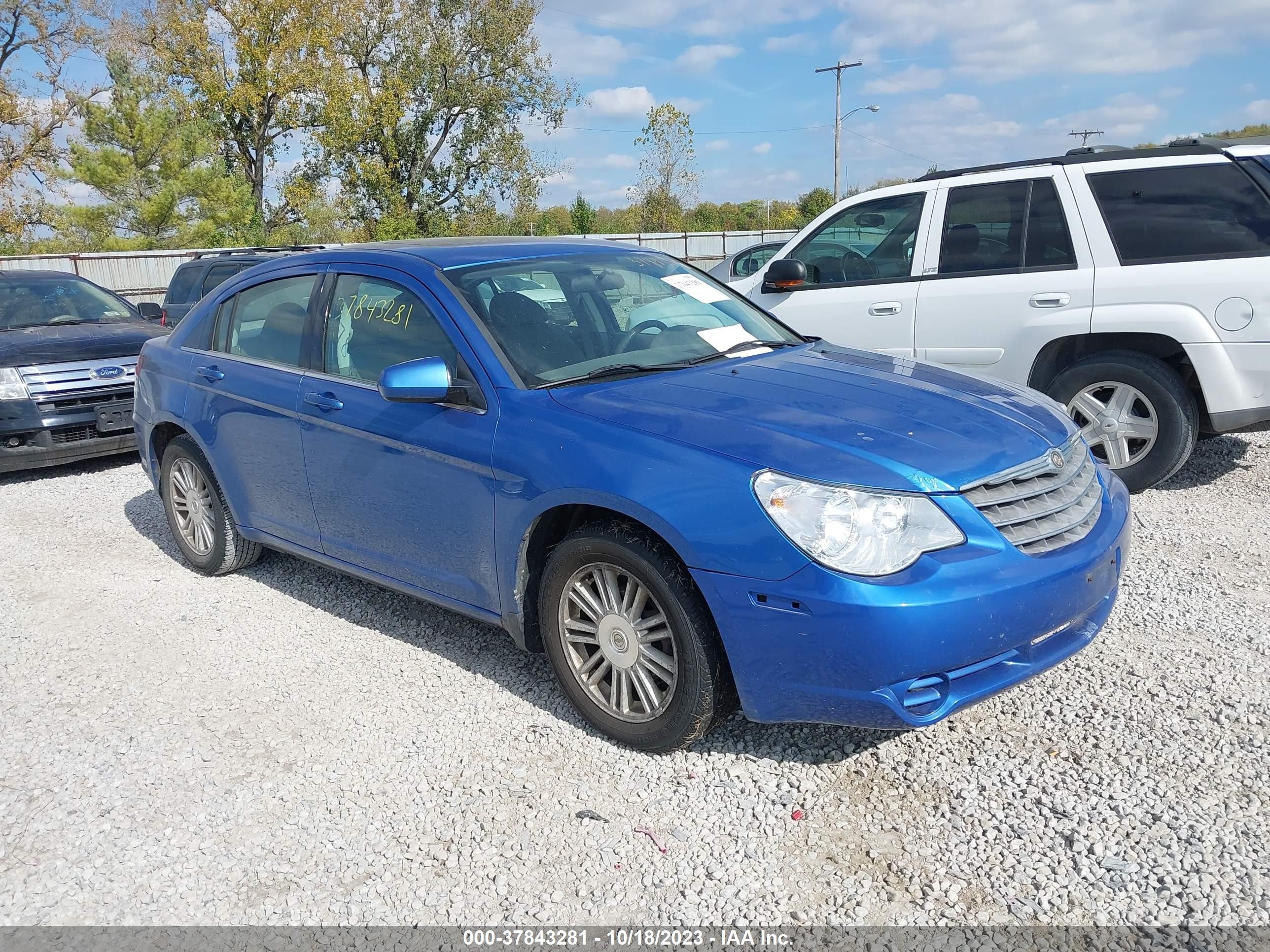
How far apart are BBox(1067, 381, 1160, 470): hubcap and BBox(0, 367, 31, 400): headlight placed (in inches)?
302

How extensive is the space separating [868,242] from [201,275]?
9.44 meters

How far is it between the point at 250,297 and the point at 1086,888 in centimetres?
443

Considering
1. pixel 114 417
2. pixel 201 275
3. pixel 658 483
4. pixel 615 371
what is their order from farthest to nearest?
pixel 201 275
pixel 114 417
pixel 615 371
pixel 658 483

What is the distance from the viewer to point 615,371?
12.5 feet

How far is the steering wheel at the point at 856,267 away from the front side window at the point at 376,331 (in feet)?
12.3

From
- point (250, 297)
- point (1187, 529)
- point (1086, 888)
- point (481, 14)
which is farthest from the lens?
point (481, 14)

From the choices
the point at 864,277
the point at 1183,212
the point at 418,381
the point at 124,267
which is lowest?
the point at 418,381

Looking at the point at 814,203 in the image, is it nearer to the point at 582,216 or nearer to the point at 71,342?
the point at 582,216

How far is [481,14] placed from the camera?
41281 millimetres

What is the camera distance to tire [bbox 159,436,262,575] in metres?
5.33

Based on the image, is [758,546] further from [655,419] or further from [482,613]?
[482,613]

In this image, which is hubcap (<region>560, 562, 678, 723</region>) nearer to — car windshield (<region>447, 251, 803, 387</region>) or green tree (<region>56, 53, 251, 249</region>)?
car windshield (<region>447, 251, 803, 387</region>)

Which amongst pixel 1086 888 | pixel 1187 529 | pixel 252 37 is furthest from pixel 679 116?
pixel 1086 888

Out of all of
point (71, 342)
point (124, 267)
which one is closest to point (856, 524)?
point (71, 342)
